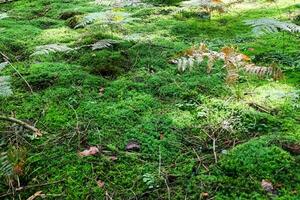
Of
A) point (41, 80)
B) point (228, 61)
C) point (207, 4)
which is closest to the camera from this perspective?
point (228, 61)

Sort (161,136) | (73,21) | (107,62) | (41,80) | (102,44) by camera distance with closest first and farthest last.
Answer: (161,136) → (41,80) → (107,62) → (102,44) → (73,21)

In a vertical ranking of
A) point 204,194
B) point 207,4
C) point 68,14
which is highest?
point 207,4

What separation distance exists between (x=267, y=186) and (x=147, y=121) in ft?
3.93

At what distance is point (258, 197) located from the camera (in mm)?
2475

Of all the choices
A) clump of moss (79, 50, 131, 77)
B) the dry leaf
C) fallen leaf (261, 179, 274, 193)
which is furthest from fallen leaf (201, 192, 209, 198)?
clump of moss (79, 50, 131, 77)

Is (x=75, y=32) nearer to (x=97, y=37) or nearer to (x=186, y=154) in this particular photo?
(x=97, y=37)

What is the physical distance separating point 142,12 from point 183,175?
4436mm

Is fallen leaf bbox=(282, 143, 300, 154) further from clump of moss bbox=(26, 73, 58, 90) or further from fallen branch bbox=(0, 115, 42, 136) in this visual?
clump of moss bbox=(26, 73, 58, 90)

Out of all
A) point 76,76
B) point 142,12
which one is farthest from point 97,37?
point 142,12

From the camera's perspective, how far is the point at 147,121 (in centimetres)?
333

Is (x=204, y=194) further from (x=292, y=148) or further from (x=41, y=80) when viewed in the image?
(x=41, y=80)

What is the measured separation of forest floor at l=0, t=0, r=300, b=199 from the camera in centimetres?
264

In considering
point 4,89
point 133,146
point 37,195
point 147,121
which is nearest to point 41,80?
point 4,89

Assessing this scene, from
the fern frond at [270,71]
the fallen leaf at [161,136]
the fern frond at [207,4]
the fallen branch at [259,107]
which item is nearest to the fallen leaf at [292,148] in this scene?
the fallen branch at [259,107]
